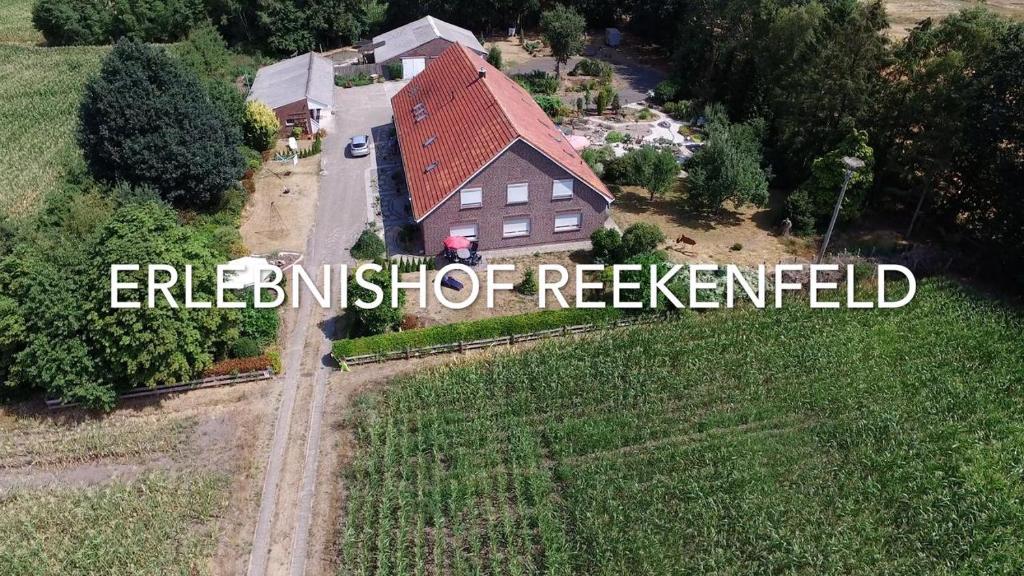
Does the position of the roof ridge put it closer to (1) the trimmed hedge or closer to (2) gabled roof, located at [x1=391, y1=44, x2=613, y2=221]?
(2) gabled roof, located at [x1=391, y1=44, x2=613, y2=221]

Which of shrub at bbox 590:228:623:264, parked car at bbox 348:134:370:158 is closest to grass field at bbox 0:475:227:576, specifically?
shrub at bbox 590:228:623:264

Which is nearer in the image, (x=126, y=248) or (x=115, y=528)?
(x=115, y=528)

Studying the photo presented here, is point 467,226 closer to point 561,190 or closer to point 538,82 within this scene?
point 561,190

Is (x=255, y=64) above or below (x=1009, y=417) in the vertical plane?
above

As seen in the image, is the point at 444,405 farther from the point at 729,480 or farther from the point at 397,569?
the point at 729,480

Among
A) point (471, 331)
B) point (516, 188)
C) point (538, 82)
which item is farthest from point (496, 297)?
point (538, 82)

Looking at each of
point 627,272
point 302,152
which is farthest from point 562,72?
point 627,272

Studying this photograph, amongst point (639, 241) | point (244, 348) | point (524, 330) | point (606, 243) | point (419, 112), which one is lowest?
point (524, 330)
